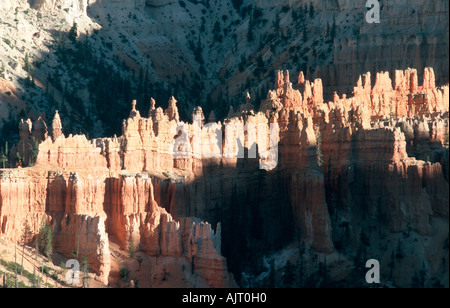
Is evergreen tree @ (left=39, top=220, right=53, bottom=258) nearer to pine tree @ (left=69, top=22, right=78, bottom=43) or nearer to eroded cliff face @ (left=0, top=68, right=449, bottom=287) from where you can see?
eroded cliff face @ (left=0, top=68, right=449, bottom=287)

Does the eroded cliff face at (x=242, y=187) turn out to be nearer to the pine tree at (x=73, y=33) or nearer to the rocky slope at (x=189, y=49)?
the rocky slope at (x=189, y=49)

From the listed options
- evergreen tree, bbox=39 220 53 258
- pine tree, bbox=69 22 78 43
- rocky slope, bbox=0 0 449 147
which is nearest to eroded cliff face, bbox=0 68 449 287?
evergreen tree, bbox=39 220 53 258

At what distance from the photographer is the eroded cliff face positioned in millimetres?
108688

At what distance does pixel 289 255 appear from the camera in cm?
11725

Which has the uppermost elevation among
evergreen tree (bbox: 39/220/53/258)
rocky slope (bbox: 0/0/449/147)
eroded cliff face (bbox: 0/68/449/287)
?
rocky slope (bbox: 0/0/449/147)

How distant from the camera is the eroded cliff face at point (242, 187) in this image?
10869cm

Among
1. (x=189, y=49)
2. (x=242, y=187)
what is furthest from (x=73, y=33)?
(x=242, y=187)

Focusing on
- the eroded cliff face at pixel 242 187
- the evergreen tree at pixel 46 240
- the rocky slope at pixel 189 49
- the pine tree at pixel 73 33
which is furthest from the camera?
the pine tree at pixel 73 33

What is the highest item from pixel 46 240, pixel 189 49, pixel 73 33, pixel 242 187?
pixel 189 49

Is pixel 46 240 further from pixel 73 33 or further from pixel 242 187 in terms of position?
pixel 73 33

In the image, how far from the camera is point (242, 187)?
122438 millimetres

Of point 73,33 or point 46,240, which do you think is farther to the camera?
point 73,33

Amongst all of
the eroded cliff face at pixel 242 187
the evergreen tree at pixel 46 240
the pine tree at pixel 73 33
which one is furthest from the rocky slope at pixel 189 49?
the evergreen tree at pixel 46 240
